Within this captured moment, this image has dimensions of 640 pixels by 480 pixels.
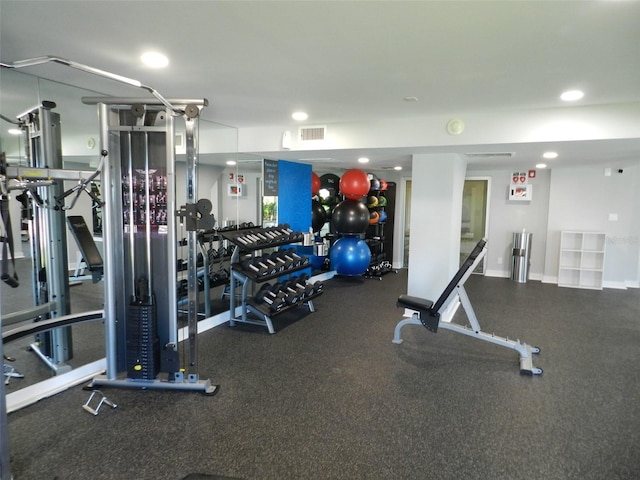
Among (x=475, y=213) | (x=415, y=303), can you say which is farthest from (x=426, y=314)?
(x=475, y=213)

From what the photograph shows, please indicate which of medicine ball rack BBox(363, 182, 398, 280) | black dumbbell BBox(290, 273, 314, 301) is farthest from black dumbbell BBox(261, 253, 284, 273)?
medicine ball rack BBox(363, 182, 398, 280)

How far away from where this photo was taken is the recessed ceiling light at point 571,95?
2983mm

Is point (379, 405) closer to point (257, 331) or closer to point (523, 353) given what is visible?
point (523, 353)

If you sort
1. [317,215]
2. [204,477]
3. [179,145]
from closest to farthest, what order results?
[204,477] < [179,145] < [317,215]

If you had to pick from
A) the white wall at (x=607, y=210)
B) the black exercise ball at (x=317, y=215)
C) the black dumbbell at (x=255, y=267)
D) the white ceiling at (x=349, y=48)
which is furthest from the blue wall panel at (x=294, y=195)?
the white wall at (x=607, y=210)

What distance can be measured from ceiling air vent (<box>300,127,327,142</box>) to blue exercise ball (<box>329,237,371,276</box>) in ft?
8.41

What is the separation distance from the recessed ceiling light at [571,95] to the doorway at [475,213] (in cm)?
453

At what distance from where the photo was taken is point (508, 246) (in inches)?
293

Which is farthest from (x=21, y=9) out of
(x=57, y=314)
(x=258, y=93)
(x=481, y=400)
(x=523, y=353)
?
(x=523, y=353)

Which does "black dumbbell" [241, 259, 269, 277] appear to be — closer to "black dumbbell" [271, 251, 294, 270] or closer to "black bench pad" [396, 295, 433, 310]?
"black dumbbell" [271, 251, 294, 270]

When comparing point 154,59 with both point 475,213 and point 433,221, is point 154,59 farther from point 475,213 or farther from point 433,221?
point 475,213

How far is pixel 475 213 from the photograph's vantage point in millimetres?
7809

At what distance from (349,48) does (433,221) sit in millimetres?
2834

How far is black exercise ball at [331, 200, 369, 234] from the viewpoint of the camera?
6445mm
